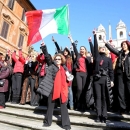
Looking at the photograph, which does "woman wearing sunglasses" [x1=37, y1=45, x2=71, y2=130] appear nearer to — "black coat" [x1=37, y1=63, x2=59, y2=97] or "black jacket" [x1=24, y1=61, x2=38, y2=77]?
"black coat" [x1=37, y1=63, x2=59, y2=97]

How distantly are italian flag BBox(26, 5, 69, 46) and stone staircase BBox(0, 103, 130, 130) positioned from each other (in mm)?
2641

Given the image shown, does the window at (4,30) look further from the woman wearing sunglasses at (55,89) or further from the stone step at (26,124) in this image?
the woman wearing sunglasses at (55,89)

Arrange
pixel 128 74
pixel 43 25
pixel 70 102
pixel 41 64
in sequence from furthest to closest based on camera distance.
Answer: pixel 43 25 → pixel 41 64 → pixel 70 102 → pixel 128 74

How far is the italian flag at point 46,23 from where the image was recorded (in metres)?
5.52

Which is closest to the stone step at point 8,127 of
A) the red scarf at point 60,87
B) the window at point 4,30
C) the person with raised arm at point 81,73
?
the red scarf at point 60,87

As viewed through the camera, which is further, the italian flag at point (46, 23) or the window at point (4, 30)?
the window at point (4, 30)

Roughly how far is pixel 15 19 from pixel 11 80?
1344cm

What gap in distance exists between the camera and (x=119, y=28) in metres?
55.7

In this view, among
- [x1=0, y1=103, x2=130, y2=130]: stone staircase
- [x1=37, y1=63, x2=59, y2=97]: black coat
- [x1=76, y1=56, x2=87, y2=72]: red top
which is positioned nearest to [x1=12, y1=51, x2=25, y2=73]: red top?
[x1=0, y1=103, x2=130, y2=130]: stone staircase

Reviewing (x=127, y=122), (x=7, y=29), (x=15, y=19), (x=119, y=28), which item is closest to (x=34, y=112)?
(x=127, y=122)

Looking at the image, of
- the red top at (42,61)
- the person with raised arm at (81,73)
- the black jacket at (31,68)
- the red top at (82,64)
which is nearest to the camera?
the person with raised arm at (81,73)

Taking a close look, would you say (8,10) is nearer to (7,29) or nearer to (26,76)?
(7,29)

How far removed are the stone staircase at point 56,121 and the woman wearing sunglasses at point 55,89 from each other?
0.25 metres

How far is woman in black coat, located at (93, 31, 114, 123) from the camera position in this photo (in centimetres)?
339
